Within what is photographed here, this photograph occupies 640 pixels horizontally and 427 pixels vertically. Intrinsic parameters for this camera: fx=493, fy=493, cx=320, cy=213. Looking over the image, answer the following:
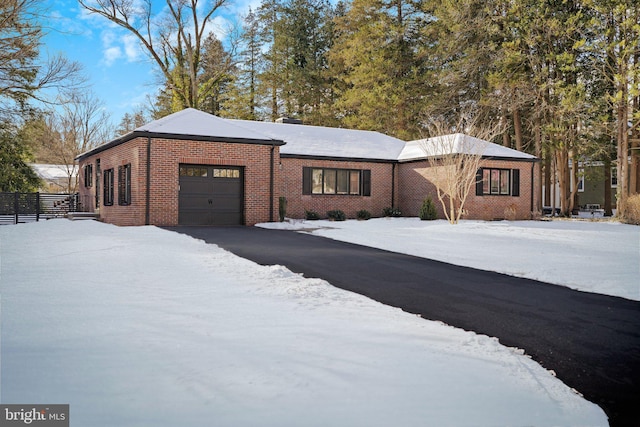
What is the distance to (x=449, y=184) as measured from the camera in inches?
760

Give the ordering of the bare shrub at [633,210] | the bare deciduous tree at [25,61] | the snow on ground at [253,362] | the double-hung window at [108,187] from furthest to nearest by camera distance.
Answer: the bare shrub at [633,210]
the double-hung window at [108,187]
the bare deciduous tree at [25,61]
the snow on ground at [253,362]

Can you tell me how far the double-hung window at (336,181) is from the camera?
23.3 meters

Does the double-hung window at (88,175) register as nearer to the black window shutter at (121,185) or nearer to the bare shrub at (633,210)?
the black window shutter at (121,185)

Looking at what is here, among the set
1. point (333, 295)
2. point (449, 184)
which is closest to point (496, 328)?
point (333, 295)

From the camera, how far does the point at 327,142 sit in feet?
83.0

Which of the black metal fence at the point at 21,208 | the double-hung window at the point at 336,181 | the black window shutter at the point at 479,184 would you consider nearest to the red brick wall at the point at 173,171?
the double-hung window at the point at 336,181

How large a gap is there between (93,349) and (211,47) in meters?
36.9

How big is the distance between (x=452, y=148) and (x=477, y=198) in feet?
14.3

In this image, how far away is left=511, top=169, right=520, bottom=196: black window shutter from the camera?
25.0 meters

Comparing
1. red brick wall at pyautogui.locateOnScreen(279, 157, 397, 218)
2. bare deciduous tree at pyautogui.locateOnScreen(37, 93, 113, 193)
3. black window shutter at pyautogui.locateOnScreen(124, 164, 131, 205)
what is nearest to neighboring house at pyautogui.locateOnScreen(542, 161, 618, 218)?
red brick wall at pyautogui.locateOnScreen(279, 157, 397, 218)

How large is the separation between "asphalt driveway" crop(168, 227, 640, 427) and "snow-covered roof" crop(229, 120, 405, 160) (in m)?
13.0

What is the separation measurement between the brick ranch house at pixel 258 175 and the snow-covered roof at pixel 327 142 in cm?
6

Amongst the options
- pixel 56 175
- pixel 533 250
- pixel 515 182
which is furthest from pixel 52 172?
pixel 533 250

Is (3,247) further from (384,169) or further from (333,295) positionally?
(384,169)
